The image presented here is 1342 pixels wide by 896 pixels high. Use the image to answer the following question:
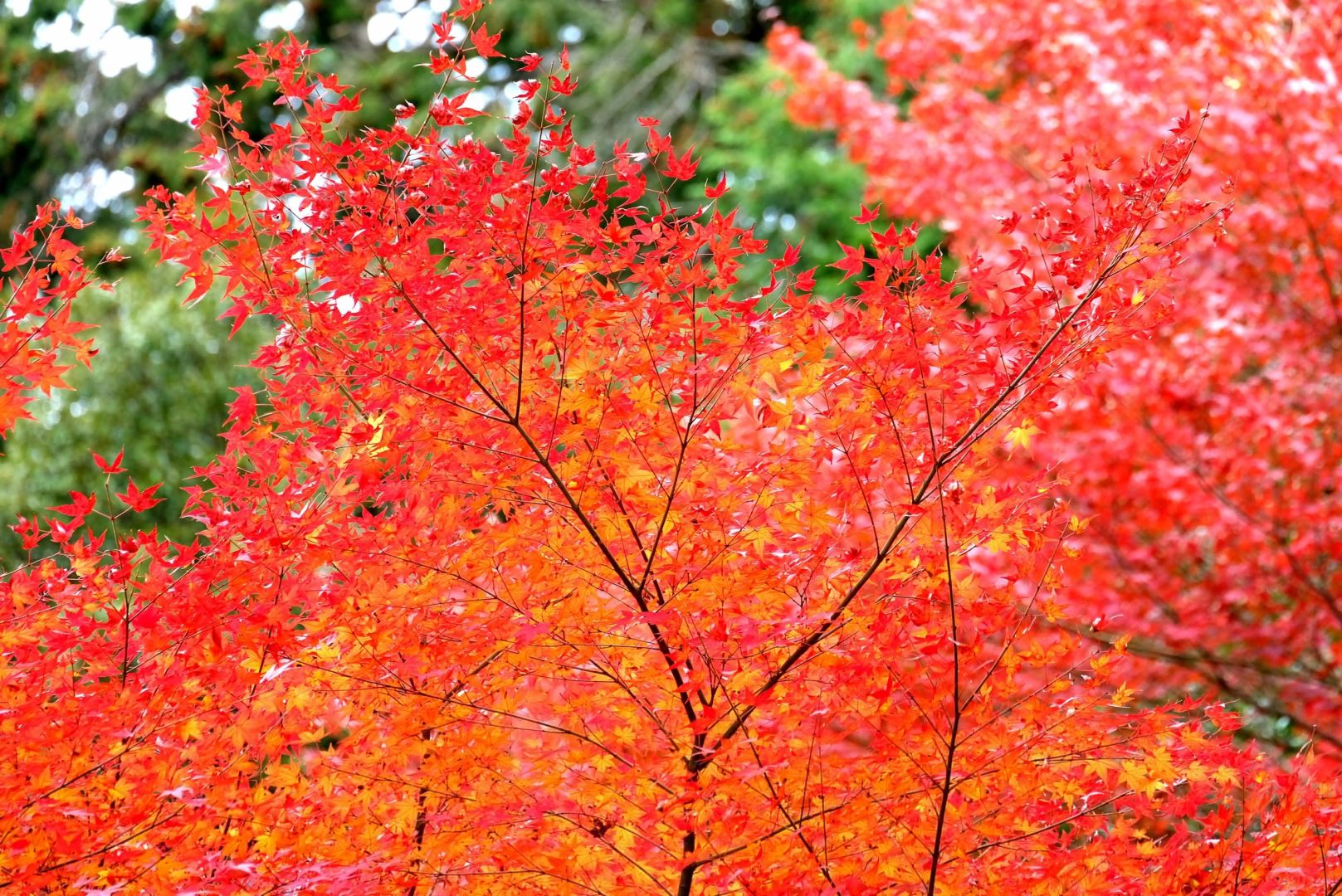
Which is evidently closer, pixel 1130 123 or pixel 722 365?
pixel 722 365

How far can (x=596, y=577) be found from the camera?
→ 282 cm

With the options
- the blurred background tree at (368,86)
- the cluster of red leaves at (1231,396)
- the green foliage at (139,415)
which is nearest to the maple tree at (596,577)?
the cluster of red leaves at (1231,396)

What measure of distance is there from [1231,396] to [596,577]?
18.5 ft

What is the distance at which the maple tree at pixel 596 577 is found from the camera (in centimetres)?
274

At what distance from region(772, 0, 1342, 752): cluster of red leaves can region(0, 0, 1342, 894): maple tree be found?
3920 millimetres

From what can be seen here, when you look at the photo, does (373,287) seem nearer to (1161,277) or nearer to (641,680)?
(641,680)

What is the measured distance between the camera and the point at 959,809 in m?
2.84

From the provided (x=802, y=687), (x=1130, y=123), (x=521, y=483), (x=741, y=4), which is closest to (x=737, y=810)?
(x=802, y=687)

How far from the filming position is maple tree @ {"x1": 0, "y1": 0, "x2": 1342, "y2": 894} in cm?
274

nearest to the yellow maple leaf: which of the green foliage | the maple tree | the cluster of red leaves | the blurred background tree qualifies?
the maple tree

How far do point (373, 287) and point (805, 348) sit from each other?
945mm

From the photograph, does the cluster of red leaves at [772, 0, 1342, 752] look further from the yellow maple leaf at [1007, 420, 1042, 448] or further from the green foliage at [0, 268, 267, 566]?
the green foliage at [0, 268, 267, 566]

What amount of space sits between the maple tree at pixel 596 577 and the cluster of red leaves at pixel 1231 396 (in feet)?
12.9

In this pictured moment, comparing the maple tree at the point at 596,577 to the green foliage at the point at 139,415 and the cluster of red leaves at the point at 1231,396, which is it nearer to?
the cluster of red leaves at the point at 1231,396
